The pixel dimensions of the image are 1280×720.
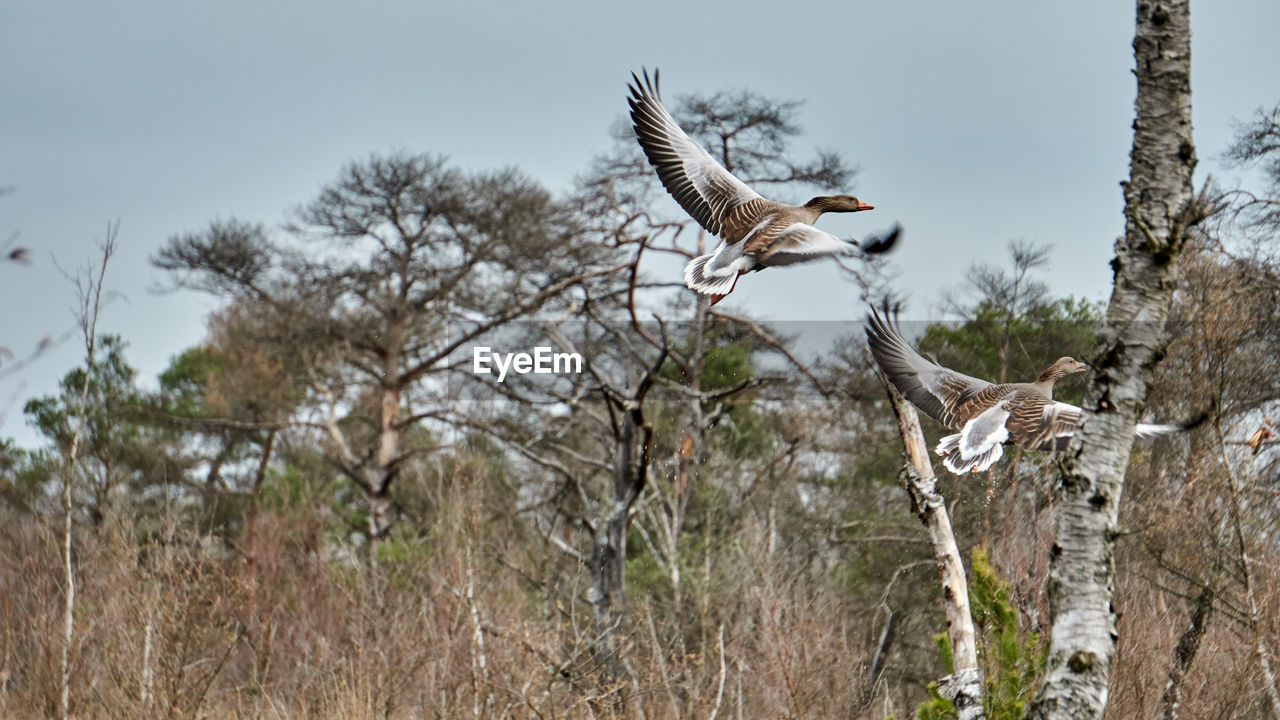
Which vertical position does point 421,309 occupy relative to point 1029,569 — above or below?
above

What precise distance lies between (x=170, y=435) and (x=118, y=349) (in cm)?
202

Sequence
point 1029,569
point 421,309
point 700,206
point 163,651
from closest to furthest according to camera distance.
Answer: point 700,206
point 1029,569
point 163,651
point 421,309

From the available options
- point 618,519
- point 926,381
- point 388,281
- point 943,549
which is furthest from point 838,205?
point 388,281

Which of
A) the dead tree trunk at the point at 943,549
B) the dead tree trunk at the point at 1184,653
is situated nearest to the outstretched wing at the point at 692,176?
the dead tree trunk at the point at 943,549

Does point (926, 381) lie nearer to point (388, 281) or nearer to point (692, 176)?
point (692, 176)

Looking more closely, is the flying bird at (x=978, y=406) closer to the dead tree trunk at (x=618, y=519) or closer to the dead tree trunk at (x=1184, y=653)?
the dead tree trunk at (x=1184, y=653)

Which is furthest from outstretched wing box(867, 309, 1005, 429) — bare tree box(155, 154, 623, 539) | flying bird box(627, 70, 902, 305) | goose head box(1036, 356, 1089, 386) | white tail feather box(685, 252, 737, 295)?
bare tree box(155, 154, 623, 539)

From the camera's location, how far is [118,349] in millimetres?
24672

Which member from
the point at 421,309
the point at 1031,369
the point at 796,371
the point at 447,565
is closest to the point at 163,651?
the point at 447,565

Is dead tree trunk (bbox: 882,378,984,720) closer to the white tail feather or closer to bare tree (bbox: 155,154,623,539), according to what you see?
the white tail feather

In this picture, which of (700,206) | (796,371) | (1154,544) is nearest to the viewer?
(700,206)

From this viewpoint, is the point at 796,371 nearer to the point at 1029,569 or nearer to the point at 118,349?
the point at 1029,569

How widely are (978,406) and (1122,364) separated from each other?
88 cm

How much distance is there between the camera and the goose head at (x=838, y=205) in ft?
16.5
